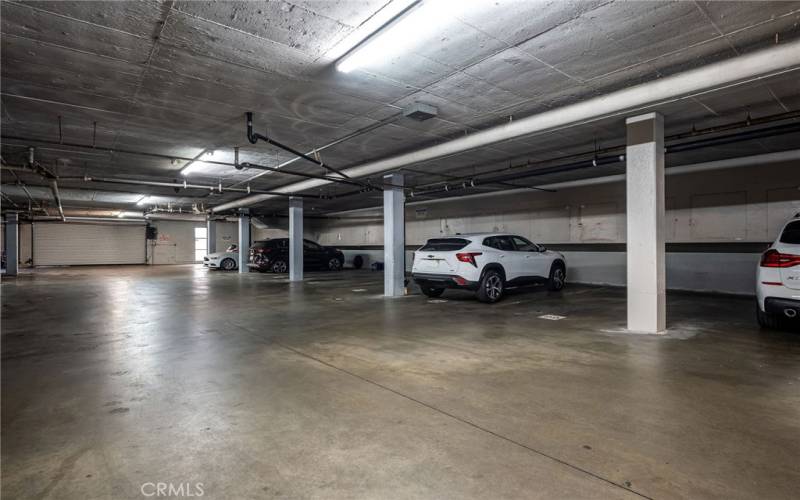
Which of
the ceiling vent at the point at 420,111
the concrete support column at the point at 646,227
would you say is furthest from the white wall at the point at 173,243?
the concrete support column at the point at 646,227

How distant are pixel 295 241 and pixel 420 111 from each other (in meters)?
9.90

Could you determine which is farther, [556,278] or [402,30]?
[556,278]

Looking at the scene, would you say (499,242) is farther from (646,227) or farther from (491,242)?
(646,227)

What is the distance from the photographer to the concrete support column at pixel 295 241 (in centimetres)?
1421

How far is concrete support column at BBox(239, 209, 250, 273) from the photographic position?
18188 millimetres

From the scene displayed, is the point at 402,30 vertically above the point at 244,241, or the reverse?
the point at 402,30

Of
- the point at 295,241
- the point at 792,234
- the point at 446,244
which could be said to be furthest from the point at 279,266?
the point at 792,234

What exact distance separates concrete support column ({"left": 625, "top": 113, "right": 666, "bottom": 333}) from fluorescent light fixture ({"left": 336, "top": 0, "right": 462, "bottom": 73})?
12.2ft

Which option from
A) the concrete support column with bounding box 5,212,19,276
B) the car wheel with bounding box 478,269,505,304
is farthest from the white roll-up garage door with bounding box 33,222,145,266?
the car wheel with bounding box 478,269,505,304

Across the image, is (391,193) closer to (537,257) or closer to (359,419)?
(537,257)

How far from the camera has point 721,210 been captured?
9516 mm

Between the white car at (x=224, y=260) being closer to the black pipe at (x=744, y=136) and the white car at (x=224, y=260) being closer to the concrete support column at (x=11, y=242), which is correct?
the concrete support column at (x=11, y=242)

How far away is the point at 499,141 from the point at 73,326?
740 centimetres

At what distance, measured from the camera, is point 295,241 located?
1452 cm
